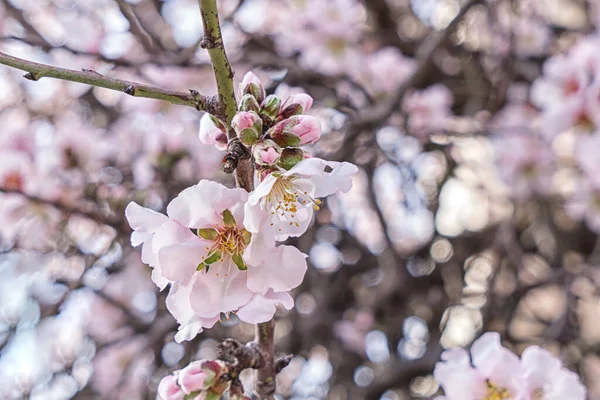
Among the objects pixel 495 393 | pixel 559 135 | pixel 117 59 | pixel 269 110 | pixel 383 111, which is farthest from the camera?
pixel 559 135

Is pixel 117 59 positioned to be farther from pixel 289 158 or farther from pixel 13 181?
pixel 289 158

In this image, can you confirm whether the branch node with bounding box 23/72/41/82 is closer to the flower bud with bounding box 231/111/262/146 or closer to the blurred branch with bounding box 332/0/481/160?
the flower bud with bounding box 231/111/262/146

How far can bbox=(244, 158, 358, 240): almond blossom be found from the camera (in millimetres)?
617

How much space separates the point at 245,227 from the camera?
0.66 meters

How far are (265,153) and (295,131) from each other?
0.06 meters

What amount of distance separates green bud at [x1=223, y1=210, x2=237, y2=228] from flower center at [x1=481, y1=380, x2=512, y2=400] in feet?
1.59

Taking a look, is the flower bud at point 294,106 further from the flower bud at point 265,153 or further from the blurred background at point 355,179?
the blurred background at point 355,179

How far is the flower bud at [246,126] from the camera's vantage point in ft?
1.95

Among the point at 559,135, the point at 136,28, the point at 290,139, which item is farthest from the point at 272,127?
the point at 559,135

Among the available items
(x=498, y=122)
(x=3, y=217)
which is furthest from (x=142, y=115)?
(x=498, y=122)

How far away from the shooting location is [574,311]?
1.79m

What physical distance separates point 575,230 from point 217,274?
2.31 m

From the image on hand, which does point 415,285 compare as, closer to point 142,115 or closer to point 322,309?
point 322,309

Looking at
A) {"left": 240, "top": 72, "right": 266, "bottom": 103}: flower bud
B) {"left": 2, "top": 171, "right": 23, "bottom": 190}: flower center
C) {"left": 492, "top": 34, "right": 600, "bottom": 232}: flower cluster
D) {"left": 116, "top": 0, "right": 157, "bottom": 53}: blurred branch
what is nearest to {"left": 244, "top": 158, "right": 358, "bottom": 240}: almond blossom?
{"left": 240, "top": 72, "right": 266, "bottom": 103}: flower bud
